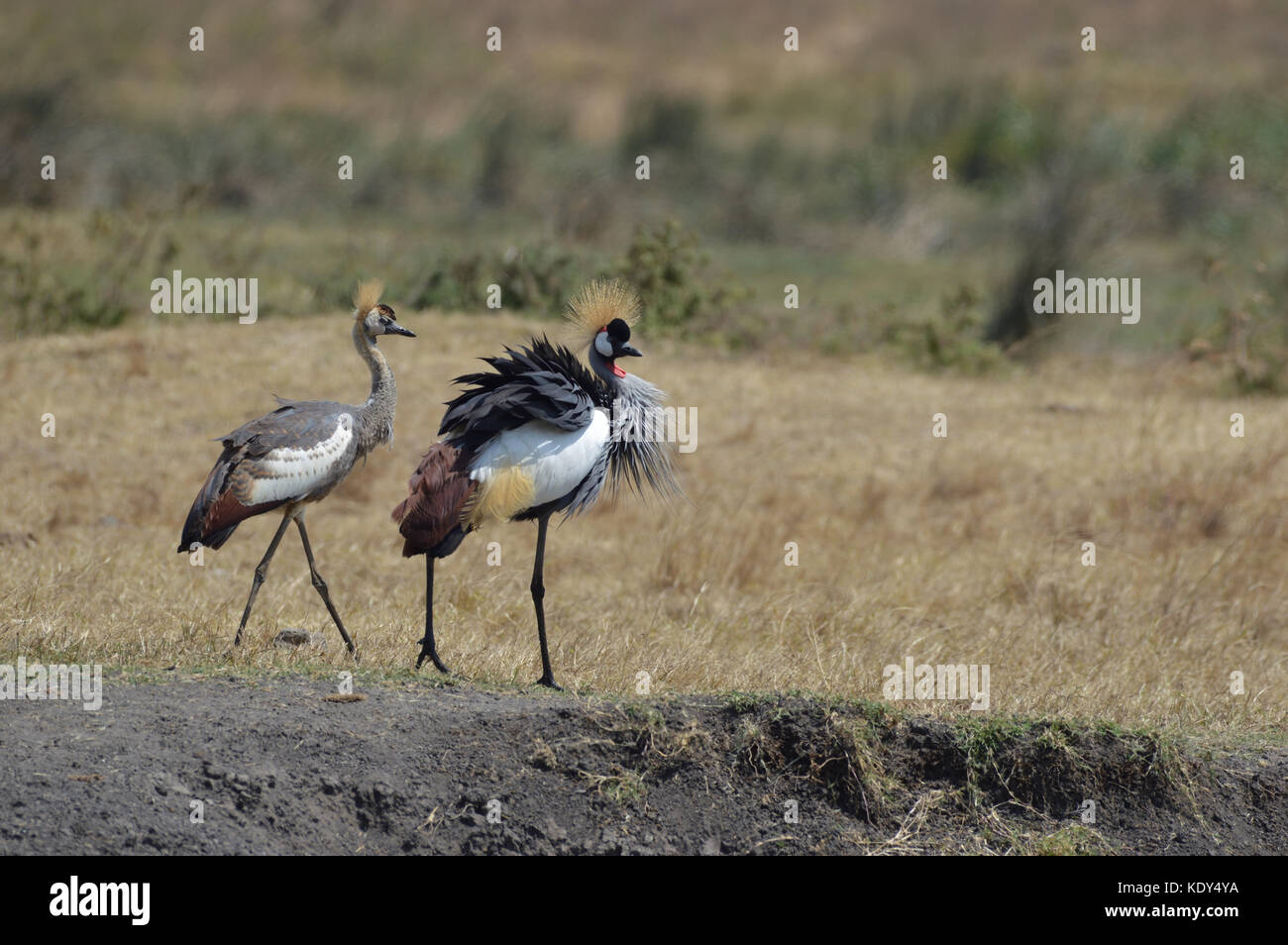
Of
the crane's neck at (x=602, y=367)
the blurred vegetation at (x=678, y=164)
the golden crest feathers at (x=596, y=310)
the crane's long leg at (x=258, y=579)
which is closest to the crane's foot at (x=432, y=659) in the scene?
the crane's long leg at (x=258, y=579)

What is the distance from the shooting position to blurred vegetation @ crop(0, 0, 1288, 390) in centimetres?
1584

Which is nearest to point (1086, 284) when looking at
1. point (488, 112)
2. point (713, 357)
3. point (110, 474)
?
point (713, 357)

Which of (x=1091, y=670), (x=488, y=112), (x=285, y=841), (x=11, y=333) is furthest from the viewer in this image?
(x=488, y=112)

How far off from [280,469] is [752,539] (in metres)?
3.76

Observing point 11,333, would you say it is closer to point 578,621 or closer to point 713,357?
point 713,357

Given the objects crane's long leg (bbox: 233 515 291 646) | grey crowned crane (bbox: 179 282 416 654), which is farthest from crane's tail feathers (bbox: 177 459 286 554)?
crane's long leg (bbox: 233 515 291 646)

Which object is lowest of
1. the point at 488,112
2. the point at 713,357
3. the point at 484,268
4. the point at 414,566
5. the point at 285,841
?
the point at 285,841

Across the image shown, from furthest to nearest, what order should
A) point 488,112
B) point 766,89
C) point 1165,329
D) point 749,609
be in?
1. point 766,89
2. point 488,112
3. point 1165,329
4. point 749,609

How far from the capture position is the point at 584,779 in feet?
18.4

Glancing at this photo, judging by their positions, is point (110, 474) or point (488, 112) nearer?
point (110, 474)

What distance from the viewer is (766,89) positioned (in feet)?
125

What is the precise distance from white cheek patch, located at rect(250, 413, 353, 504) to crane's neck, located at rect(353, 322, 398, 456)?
0.19m

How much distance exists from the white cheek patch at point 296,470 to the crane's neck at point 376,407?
19 cm

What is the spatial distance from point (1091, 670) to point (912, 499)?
343 centimetres
